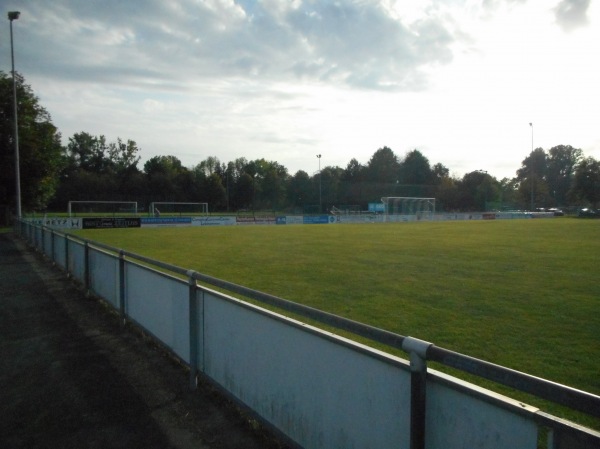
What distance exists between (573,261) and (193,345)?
566 inches

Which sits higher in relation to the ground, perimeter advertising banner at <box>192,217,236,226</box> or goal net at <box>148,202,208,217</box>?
goal net at <box>148,202,208,217</box>

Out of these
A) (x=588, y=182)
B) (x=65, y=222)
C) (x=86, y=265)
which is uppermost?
(x=588, y=182)

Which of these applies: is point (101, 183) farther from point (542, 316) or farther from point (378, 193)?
point (542, 316)

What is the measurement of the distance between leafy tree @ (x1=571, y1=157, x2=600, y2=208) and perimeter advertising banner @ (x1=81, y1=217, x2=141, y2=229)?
247 ft

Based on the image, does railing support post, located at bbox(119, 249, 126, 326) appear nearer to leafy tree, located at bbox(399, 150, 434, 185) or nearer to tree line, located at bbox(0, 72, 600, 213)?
tree line, located at bbox(0, 72, 600, 213)

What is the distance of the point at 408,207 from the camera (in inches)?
2655

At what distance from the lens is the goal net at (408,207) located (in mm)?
62969

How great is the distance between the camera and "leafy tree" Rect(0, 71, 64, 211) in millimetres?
39594

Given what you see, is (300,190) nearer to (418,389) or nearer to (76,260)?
(76,260)

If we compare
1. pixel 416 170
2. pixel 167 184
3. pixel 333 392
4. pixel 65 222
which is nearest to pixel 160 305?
pixel 333 392

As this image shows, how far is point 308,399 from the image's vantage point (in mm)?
3139

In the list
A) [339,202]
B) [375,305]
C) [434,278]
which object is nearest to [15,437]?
[375,305]

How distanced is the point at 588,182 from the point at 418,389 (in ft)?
312

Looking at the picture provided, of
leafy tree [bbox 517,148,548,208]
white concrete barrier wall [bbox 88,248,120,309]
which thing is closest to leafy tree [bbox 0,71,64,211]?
white concrete barrier wall [bbox 88,248,120,309]
